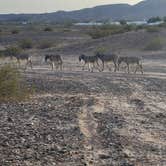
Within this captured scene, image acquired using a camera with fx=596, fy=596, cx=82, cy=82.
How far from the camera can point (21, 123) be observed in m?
16.2

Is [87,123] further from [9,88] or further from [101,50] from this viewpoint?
[101,50]

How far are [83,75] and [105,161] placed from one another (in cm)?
1912

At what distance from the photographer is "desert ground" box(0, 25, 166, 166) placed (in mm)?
12883

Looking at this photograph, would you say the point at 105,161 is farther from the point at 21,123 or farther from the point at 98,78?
the point at 98,78

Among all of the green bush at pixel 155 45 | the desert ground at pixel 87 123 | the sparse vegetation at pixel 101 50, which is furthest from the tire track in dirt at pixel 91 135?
the green bush at pixel 155 45

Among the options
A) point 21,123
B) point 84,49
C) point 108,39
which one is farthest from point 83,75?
point 108,39

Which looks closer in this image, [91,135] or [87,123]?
[91,135]

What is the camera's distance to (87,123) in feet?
55.1

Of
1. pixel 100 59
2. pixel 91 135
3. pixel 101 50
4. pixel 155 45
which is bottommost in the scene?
pixel 91 135

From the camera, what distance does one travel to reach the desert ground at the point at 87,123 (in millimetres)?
12883

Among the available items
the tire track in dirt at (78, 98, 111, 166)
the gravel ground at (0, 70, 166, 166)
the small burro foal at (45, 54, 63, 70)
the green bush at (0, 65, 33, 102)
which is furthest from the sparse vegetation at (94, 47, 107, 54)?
the tire track in dirt at (78, 98, 111, 166)

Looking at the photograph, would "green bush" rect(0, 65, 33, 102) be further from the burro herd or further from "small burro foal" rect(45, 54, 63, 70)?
"small burro foal" rect(45, 54, 63, 70)

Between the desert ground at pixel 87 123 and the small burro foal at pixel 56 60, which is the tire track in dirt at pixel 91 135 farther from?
the small burro foal at pixel 56 60

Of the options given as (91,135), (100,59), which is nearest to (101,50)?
(100,59)
